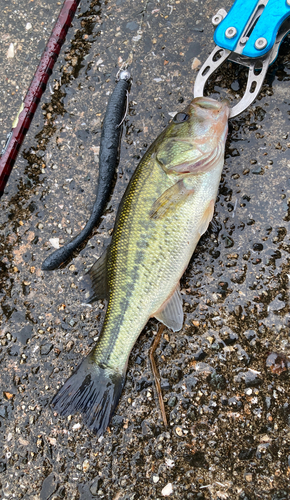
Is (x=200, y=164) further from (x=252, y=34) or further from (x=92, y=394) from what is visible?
(x=92, y=394)

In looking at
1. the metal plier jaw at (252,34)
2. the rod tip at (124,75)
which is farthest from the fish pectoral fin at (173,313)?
the rod tip at (124,75)

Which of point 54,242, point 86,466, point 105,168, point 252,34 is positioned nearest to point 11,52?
point 105,168

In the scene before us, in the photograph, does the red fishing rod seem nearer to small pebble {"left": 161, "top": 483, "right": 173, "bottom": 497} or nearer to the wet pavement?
the wet pavement

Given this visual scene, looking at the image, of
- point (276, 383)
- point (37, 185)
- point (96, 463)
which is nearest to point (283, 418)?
point (276, 383)

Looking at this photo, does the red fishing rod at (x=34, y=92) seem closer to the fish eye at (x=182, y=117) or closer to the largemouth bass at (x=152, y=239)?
the largemouth bass at (x=152, y=239)

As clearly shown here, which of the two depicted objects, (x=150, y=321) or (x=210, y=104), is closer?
(x=210, y=104)

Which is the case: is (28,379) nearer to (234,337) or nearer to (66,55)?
(234,337)
